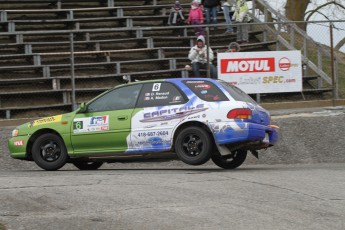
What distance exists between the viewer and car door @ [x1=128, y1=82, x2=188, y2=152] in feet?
41.5

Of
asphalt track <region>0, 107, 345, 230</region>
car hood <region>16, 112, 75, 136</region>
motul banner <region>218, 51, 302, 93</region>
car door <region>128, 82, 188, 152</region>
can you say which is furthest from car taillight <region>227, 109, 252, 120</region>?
motul banner <region>218, 51, 302, 93</region>

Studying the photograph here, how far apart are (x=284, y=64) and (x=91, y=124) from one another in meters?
7.77

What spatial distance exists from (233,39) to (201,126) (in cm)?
1081

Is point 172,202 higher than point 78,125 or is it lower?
lower

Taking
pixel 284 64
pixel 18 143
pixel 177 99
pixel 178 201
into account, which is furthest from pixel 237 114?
pixel 284 64

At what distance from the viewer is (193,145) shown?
41.0 ft

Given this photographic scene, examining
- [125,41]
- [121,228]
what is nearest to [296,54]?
[125,41]

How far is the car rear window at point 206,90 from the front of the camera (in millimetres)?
12555

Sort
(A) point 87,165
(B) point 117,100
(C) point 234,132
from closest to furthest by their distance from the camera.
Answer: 1. (C) point 234,132
2. (B) point 117,100
3. (A) point 87,165

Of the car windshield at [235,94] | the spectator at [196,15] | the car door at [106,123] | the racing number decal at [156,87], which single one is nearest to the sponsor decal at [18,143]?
the car door at [106,123]

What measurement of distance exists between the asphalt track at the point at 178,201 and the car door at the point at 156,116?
3.41 feet

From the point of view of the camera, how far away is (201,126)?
12.5m

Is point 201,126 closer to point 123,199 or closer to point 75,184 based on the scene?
point 75,184

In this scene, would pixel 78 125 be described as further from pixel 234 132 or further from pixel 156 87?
pixel 234 132
